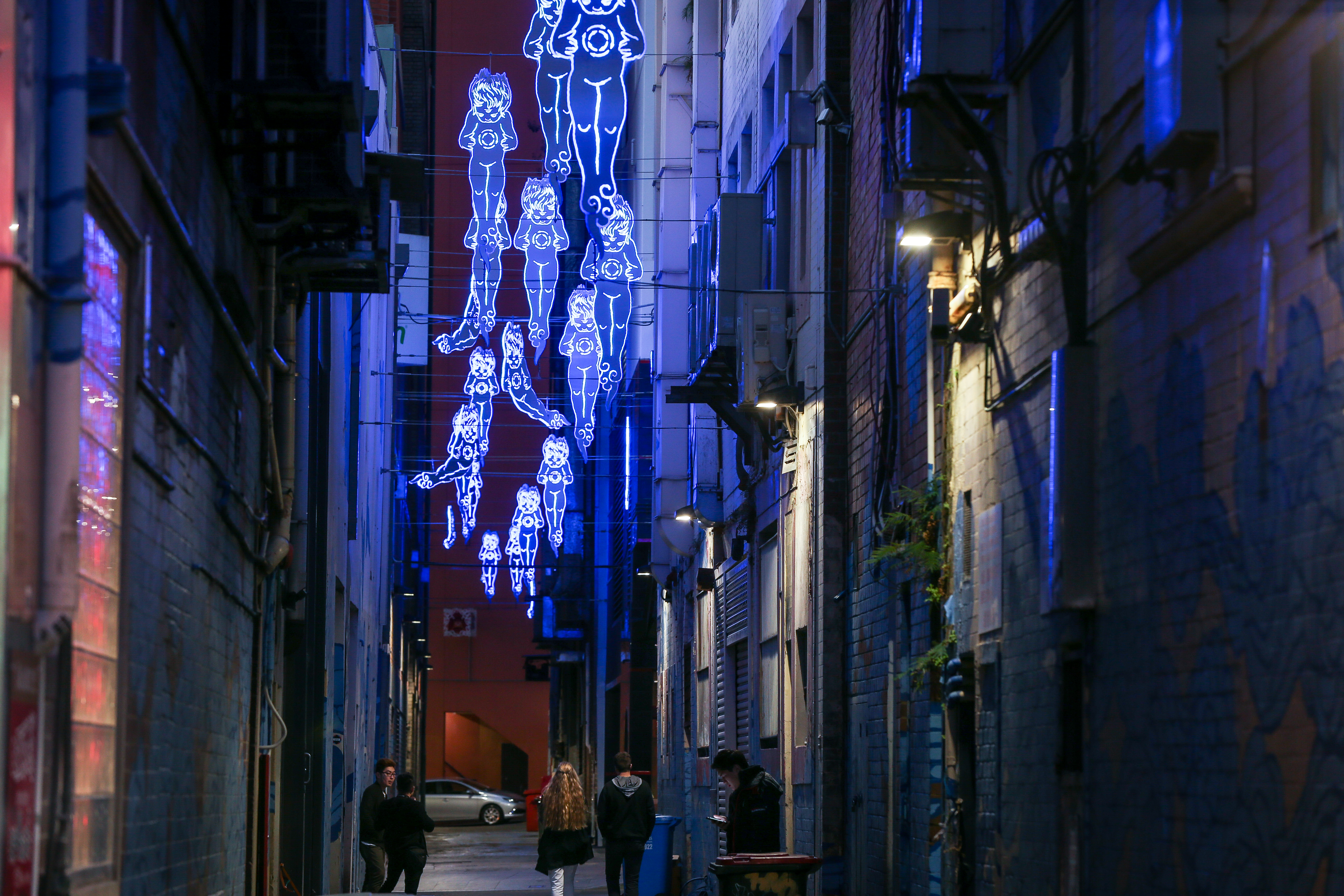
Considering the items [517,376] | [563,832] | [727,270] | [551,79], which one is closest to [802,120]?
[727,270]

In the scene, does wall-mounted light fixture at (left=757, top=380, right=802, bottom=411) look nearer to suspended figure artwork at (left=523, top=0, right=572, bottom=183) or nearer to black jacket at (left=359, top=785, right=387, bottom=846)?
suspended figure artwork at (left=523, top=0, right=572, bottom=183)

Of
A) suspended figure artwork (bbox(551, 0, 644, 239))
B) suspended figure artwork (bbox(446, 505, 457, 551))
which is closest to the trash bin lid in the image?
suspended figure artwork (bbox(551, 0, 644, 239))

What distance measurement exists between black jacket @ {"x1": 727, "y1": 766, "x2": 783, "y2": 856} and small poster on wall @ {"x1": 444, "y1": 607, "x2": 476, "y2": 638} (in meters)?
46.6

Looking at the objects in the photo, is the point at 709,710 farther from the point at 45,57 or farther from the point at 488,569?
the point at 45,57

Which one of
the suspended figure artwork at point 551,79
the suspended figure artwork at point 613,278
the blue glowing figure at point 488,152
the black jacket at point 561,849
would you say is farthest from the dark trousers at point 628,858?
the suspended figure artwork at point 551,79

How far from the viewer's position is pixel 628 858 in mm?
16859

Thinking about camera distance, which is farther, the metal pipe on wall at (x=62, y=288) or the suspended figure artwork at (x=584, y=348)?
the suspended figure artwork at (x=584, y=348)

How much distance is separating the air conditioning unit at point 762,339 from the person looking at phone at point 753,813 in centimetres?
489

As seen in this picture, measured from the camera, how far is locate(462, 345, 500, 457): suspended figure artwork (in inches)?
1025

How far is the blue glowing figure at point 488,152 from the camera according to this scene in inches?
807

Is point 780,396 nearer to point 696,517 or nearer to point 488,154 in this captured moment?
point 488,154

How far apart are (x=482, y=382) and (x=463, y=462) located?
233 centimetres

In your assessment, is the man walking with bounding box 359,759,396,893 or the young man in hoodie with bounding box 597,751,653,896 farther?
the man walking with bounding box 359,759,396,893

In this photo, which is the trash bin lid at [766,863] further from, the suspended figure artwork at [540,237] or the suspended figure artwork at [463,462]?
the suspended figure artwork at [463,462]
